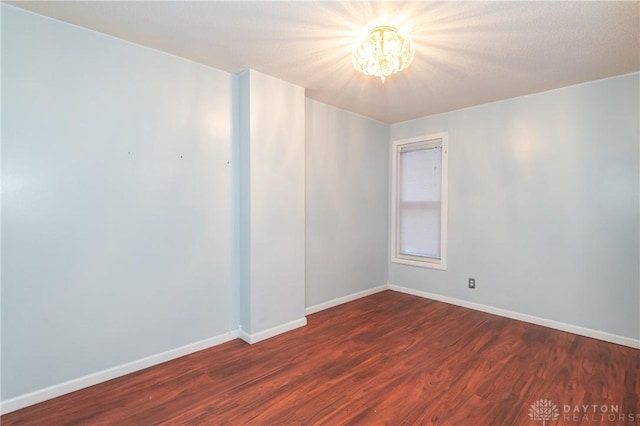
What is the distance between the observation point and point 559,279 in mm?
3188

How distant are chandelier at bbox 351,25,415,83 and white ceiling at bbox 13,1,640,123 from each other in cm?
8

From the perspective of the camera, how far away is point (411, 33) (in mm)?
2162

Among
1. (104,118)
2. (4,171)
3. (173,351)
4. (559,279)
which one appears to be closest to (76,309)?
(173,351)

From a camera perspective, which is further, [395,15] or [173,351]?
[173,351]

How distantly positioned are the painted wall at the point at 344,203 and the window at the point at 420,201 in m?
0.19

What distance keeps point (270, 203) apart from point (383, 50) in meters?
1.65

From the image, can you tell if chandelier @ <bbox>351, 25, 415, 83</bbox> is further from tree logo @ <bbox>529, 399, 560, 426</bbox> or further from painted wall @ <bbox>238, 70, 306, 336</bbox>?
tree logo @ <bbox>529, 399, 560, 426</bbox>

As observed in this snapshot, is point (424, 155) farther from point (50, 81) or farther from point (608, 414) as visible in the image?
point (50, 81)

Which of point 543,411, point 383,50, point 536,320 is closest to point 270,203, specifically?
point 383,50

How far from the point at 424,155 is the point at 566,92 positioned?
1.65 metres

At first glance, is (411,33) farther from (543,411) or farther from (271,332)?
(271,332)

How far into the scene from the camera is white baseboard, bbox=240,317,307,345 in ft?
9.40

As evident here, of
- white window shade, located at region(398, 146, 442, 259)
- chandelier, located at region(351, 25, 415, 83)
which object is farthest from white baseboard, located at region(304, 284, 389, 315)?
chandelier, located at region(351, 25, 415, 83)

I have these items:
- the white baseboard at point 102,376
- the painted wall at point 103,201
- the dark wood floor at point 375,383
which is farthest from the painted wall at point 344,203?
the white baseboard at point 102,376
